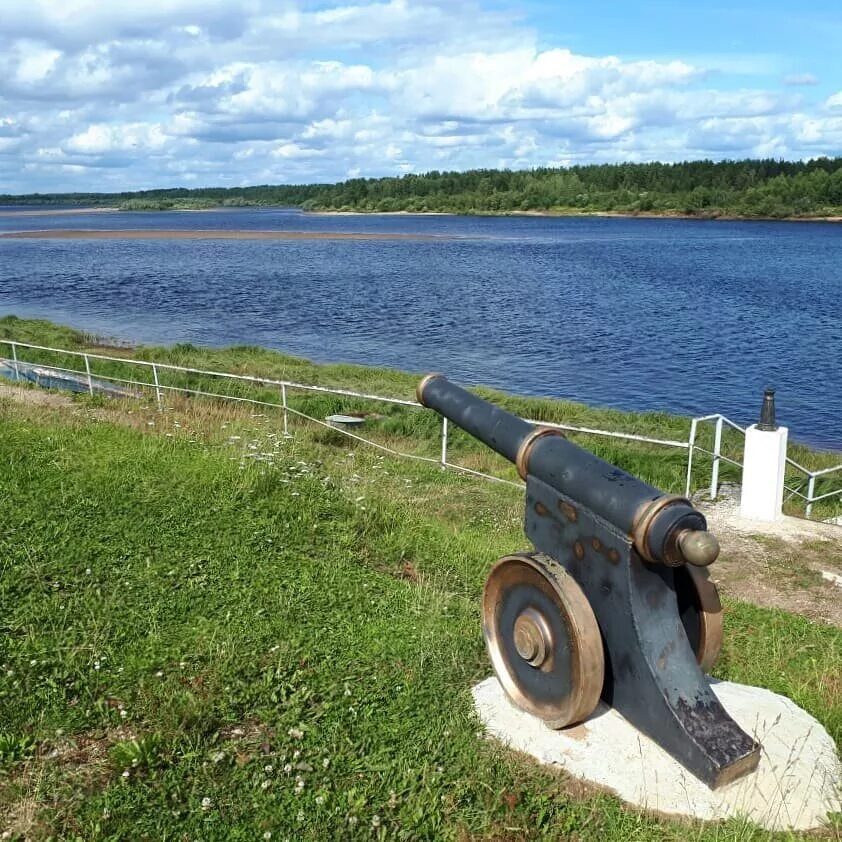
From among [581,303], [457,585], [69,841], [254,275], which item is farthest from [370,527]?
[254,275]

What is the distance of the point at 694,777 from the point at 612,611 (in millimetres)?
907

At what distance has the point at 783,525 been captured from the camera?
955 centimetres

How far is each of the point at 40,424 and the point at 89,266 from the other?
187 feet

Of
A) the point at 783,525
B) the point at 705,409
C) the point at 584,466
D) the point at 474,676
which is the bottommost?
the point at 705,409

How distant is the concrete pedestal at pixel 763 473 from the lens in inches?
369

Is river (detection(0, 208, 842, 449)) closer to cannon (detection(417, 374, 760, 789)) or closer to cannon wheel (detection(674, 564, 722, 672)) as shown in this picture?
cannon wheel (detection(674, 564, 722, 672))

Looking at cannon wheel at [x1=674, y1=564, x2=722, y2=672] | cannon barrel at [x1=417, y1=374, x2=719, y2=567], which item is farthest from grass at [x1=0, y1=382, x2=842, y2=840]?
cannon barrel at [x1=417, y1=374, x2=719, y2=567]

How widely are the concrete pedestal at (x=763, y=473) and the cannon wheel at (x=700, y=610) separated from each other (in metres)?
4.73

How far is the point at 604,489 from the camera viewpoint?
4.69 meters

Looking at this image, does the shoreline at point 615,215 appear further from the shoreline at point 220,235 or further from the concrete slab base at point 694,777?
the concrete slab base at point 694,777

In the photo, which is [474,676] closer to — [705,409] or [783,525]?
[783,525]

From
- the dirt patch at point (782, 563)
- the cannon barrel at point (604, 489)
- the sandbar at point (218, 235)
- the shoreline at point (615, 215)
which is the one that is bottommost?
Result: the sandbar at point (218, 235)

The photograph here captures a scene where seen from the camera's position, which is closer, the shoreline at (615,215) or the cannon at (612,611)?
the cannon at (612,611)

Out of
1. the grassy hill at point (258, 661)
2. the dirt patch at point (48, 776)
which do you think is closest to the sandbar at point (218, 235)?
the grassy hill at point (258, 661)
